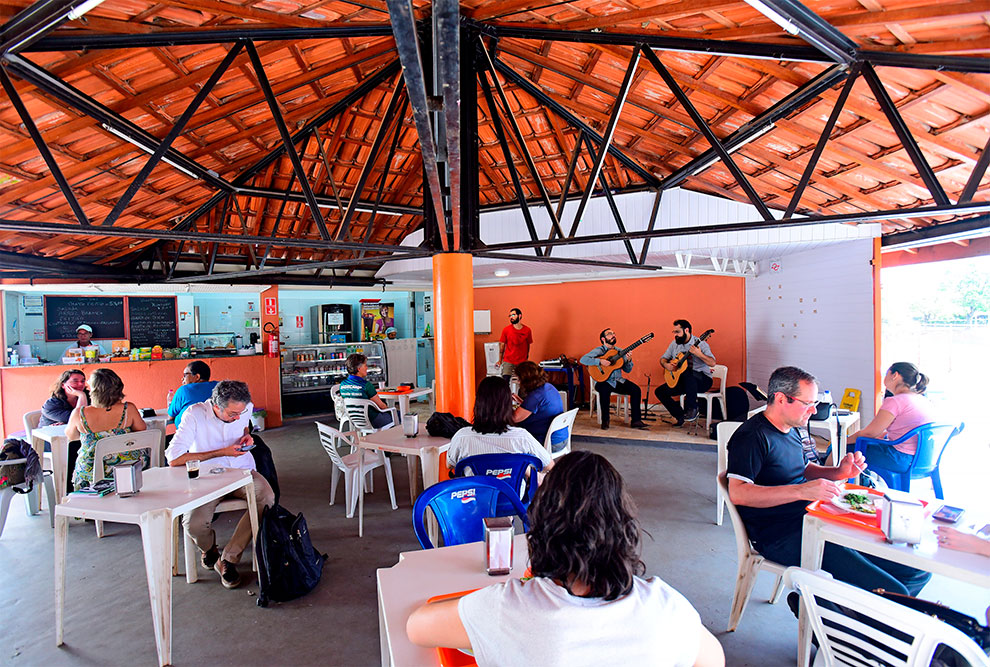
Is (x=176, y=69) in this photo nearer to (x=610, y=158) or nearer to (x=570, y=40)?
(x=570, y=40)

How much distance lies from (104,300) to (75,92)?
7586 millimetres

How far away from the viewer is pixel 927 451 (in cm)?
409

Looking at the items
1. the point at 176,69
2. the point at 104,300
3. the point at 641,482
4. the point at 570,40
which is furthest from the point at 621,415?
the point at 104,300

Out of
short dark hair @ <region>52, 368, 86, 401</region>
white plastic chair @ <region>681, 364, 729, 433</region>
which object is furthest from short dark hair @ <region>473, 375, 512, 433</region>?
white plastic chair @ <region>681, 364, 729, 433</region>

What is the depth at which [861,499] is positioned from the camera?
2717mm

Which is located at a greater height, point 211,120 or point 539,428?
point 211,120

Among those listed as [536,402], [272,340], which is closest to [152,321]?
[272,340]

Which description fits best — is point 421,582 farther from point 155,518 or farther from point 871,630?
point 155,518

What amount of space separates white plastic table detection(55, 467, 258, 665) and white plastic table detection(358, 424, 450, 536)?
135 centimetres

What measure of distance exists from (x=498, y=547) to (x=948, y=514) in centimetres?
239

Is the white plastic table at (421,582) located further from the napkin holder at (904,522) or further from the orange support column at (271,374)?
the orange support column at (271,374)

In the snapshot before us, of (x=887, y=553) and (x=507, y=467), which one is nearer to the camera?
(x=887, y=553)

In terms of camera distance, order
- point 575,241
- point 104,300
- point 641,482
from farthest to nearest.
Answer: point 104,300 < point 641,482 < point 575,241

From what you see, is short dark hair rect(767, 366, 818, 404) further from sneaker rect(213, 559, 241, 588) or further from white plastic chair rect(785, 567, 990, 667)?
sneaker rect(213, 559, 241, 588)
